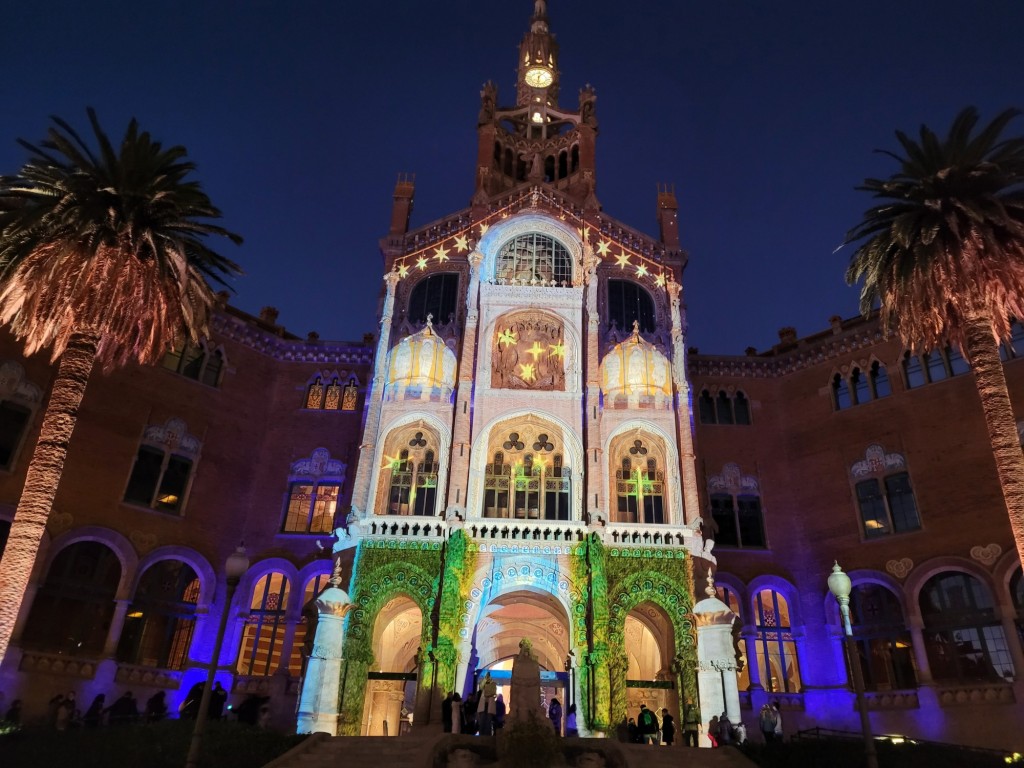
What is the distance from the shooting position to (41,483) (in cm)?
1891

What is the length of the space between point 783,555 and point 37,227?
28901mm

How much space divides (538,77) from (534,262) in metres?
21.7

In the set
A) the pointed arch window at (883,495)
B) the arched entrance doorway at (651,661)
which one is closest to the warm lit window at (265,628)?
the arched entrance doorway at (651,661)

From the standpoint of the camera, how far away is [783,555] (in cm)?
3281

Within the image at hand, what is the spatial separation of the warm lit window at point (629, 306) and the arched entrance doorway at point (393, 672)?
1451 centimetres

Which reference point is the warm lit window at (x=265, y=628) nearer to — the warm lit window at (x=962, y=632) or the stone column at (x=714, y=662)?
the stone column at (x=714, y=662)

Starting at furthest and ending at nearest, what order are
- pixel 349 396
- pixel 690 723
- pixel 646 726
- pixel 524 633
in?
pixel 349 396, pixel 524 633, pixel 690 723, pixel 646 726

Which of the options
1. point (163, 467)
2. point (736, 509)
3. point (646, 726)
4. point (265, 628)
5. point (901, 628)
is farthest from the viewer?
point (736, 509)

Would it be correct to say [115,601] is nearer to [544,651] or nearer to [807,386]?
[544,651]

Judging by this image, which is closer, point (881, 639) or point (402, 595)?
point (402, 595)

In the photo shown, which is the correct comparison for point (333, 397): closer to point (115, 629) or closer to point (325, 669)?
point (115, 629)

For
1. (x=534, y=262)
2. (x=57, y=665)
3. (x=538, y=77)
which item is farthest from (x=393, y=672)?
(x=538, y=77)

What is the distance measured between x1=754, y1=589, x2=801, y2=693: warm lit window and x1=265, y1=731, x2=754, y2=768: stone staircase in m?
11.6

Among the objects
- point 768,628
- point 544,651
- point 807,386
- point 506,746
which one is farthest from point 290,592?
point 807,386
